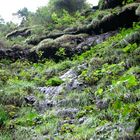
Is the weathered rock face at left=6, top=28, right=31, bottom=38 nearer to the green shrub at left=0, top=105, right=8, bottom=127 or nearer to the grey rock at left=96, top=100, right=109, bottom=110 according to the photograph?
the green shrub at left=0, top=105, right=8, bottom=127

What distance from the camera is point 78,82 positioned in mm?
9336

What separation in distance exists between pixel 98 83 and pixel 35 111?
6.14 ft

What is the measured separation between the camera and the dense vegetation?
6.21 m

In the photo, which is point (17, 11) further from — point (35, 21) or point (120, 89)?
point (120, 89)

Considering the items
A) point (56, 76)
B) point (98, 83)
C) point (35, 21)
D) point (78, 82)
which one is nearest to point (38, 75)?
point (56, 76)

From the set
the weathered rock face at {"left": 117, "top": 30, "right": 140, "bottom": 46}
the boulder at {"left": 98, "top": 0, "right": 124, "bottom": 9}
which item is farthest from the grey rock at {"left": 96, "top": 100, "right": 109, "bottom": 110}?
the boulder at {"left": 98, "top": 0, "right": 124, "bottom": 9}

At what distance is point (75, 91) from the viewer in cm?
882

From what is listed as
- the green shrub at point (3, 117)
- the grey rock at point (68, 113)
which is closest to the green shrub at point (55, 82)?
the grey rock at point (68, 113)

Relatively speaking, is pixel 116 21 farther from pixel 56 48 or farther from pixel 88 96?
pixel 88 96

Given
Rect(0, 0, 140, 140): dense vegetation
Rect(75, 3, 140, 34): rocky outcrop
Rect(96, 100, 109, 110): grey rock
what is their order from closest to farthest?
Rect(0, 0, 140, 140): dense vegetation, Rect(96, 100, 109, 110): grey rock, Rect(75, 3, 140, 34): rocky outcrop

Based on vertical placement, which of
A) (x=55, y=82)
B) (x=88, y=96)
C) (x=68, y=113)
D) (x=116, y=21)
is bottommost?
(x=68, y=113)

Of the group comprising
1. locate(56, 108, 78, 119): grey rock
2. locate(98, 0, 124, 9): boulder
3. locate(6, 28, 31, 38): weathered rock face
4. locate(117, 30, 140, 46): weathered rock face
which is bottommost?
locate(56, 108, 78, 119): grey rock

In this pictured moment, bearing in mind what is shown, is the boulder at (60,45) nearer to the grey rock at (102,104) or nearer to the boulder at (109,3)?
the boulder at (109,3)

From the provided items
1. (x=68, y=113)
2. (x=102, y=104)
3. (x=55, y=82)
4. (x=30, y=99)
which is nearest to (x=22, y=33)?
(x=55, y=82)
